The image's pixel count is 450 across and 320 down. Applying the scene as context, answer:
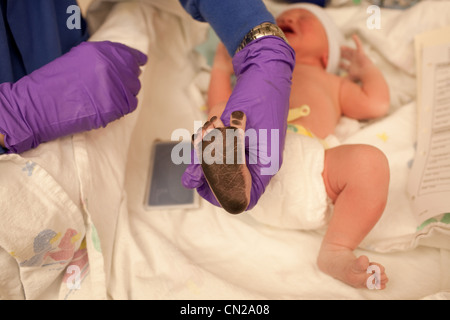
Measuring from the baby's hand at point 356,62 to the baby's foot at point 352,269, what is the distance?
55 centimetres

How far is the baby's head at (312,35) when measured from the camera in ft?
3.41

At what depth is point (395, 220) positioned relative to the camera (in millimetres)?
768

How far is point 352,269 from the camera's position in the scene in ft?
2.19

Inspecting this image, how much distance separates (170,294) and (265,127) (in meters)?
0.36

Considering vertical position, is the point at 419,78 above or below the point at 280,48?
below

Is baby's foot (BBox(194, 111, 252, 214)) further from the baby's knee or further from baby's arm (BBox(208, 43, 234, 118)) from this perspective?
baby's arm (BBox(208, 43, 234, 118))

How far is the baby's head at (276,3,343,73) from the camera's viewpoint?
1.04 m

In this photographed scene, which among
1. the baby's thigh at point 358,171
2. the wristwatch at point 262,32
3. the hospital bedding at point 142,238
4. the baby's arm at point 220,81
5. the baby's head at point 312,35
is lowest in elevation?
the hospital bedding at point 142,238

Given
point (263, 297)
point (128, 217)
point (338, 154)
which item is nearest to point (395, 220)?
point (338, 154)

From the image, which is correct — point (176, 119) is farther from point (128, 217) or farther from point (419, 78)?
point (419, 78)

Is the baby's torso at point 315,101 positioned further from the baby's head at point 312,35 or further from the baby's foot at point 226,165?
the baby's foot at point 226,165

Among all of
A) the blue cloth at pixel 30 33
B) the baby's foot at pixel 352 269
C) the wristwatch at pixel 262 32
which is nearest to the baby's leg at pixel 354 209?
the baby's foot at pixel 352 269

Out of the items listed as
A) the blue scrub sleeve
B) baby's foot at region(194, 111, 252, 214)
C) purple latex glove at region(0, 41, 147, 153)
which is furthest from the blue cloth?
baby's foot at region(194, 111, 252, 214)

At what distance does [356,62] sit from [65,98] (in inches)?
31.1
